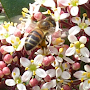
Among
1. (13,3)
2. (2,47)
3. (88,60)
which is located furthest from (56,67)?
(13,3)

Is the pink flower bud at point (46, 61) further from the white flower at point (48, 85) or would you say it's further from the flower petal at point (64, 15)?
the flower petal at point (64, 15)

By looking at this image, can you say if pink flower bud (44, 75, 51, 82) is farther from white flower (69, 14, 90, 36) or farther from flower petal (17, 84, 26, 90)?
white flower (69, 14, 90, 36)

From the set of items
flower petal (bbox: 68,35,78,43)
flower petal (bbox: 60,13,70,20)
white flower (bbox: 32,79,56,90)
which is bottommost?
white flower (bbox: 32,79,56,90)

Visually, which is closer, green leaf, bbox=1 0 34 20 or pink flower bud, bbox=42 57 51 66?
pink flower bud, bbox=42 57 51 66

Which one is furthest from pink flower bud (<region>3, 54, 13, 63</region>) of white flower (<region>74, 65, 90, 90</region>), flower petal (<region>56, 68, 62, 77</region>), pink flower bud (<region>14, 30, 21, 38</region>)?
white flower (<region>74, 65, 90, 90</region>)

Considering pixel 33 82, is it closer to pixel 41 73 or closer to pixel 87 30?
pixel 41 73

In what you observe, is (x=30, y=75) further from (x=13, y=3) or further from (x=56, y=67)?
(x=13, y=3)
